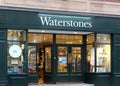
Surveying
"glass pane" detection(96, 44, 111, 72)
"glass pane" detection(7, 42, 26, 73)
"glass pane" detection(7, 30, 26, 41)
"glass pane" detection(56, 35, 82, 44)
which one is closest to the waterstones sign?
"glass pane" detection(7, 30, 26, 41)

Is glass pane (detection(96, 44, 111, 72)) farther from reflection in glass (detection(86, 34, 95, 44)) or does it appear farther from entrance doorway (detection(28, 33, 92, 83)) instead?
A: entrance doorway (detection(28, 33, 92, 83))

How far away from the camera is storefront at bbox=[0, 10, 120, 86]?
64.6 feet

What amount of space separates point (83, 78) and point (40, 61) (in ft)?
9.82

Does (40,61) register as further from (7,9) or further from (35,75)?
(7,9)

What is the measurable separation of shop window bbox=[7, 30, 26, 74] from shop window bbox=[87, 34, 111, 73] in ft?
15.5

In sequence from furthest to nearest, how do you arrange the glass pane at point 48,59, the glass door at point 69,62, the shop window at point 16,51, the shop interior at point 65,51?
the glass door at point 69,62
the glass pane at point 48,59
the shop interior at point 65,51
the shop window at point 16,51

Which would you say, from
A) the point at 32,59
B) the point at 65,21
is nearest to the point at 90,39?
the point at 65,21

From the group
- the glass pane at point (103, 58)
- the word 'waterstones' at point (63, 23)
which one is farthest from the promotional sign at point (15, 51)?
the glass pane at point (103, 58)

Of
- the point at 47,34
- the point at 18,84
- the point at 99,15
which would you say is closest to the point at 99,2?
the point at 99,15

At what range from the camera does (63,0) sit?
68.5 ft

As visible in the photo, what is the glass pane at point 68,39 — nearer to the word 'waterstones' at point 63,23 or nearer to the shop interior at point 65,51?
the shop interior at point 65,51

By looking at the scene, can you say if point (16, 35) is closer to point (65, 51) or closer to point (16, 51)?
point (16, 51)

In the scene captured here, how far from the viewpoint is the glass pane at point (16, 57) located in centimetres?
1947

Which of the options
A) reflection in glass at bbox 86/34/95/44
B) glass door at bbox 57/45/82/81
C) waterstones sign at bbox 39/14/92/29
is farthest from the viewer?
glass door at bbox 57/45/82/81
